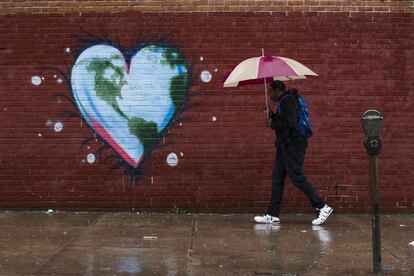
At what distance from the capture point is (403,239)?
6.70 metres

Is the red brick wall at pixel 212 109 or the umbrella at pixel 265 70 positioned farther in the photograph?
the red brick wall at pixel 212 109

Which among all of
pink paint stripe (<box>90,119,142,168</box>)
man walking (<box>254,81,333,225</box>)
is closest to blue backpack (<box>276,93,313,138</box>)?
man walking (<box>254,81,333,225</box>)

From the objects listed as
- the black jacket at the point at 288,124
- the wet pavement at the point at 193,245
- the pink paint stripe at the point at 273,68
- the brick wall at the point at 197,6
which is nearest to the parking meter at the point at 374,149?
the wet pavement at the point at 193,245

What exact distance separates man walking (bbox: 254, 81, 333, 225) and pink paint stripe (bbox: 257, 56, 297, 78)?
62 cm

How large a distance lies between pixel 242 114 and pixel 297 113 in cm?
120

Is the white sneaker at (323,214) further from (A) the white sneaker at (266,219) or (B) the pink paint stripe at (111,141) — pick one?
(B) the pink paint stripe at (111,141)

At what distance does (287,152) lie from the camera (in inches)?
287

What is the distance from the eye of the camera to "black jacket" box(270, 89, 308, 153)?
7.12 m

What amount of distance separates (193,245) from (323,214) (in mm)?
1967

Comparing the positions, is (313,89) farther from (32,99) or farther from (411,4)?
(32,99)

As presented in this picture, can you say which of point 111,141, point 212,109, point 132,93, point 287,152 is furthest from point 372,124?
point 111,141

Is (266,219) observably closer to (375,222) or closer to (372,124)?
(375,222)

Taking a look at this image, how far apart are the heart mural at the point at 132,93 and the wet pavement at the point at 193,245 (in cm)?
113

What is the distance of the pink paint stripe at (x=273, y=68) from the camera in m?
6.52
